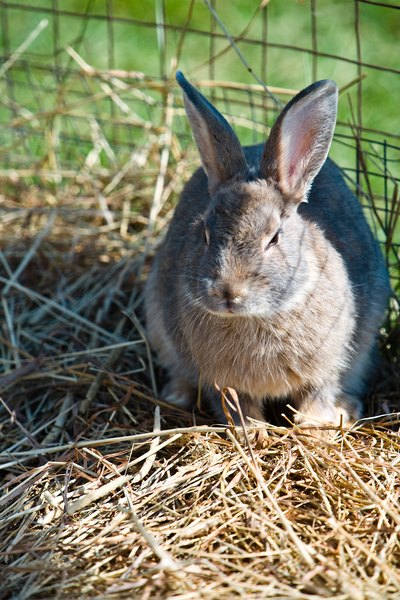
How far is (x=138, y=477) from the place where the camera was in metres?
3.06

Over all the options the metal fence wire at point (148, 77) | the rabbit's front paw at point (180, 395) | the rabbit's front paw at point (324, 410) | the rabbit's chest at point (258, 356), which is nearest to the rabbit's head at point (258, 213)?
the rabbit's chest at point (258, 356)

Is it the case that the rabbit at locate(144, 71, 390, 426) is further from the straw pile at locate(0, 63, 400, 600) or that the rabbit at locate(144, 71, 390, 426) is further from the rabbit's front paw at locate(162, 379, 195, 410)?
the straw pile at locate(0, 63, 400, 600)

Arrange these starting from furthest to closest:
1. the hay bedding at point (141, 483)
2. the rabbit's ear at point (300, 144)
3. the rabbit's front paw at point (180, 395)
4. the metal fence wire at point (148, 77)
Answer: the metal fence wire at point (148, 77) < the rabbit's front paw at point (180, 395) < the rabbit's ear at point (300, 144) < the hay bedding at point (141, 483)

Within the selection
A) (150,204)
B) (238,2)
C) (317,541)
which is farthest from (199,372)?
(238,2)

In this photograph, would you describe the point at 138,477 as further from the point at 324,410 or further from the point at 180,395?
the point at 324,410

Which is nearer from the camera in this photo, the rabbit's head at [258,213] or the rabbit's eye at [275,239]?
the rabbit's head at [258,213]

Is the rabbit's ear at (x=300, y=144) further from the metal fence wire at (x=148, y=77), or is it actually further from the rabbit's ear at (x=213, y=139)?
the metal fence wire at (x=148, y=77)

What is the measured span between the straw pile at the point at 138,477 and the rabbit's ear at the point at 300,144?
913mm

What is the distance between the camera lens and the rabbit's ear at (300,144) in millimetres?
3074

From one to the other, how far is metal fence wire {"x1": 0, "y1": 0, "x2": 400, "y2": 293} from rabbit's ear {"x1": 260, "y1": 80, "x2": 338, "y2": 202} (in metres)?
1.28

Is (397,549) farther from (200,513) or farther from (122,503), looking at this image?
(122,503)

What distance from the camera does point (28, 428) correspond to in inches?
142

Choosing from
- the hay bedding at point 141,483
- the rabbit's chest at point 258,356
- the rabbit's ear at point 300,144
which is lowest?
the hay bedding at point 141,483

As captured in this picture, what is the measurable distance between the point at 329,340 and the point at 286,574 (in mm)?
1035
